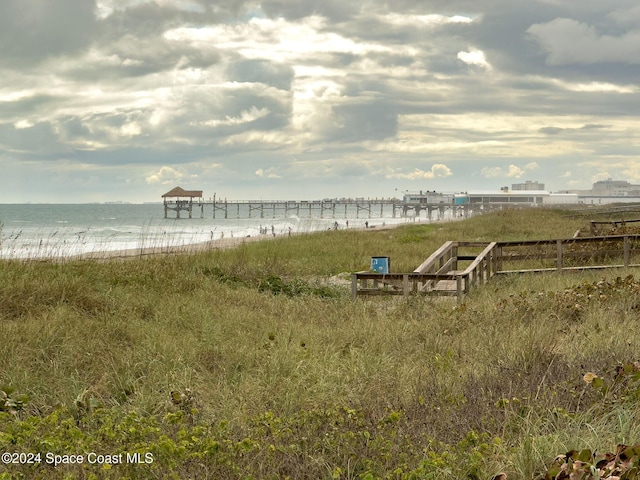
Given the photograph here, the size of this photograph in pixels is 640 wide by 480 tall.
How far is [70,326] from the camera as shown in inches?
321

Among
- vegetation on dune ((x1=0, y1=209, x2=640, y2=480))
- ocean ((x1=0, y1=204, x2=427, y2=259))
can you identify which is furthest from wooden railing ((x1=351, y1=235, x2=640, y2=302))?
ocean ((x1=0, y1=204, x2=427, y2=259))

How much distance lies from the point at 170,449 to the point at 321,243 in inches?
850

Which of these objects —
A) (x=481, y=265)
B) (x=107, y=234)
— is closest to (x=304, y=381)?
(x=481, y=265)

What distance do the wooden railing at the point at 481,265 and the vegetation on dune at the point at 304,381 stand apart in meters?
0.43

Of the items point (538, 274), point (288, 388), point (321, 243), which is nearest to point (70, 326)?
point (288, 388)

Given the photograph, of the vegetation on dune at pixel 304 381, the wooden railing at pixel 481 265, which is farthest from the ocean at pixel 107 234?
the wooden railing at pixel 481 265

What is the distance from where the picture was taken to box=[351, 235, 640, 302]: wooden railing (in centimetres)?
1162

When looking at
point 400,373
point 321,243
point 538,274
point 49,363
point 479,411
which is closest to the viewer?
point 479,411

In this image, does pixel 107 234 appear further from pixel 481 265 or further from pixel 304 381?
pixel 304 381

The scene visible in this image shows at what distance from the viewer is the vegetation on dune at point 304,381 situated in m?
4.14

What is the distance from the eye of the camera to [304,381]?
6195 mm

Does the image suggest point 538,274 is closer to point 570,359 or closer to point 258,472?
point 570,359

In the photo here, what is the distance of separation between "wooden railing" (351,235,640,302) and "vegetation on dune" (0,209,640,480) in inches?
17.0

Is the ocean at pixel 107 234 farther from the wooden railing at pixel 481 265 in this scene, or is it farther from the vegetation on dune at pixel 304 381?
the wooden railing at pixel 481 265
